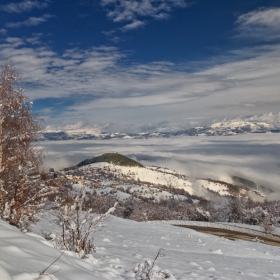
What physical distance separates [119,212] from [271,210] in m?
39.4

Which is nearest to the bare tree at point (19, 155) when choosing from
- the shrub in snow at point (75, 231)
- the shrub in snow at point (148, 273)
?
the shrub in snow at point (75, 231)

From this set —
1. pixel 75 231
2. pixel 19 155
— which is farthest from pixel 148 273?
pixel 19 155

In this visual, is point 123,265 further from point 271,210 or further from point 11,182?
point 271,210

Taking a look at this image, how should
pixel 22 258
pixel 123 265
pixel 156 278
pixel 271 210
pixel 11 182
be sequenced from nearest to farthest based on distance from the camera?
pixel 22 258, pixel 156 278, pixel 123 265, pixel 11 182, pixel 271 210

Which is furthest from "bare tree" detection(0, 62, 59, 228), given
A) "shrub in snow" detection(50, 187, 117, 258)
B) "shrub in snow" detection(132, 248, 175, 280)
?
"shrub in snow" detection(132, 248, 175, 280)

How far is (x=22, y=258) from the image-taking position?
3.74m

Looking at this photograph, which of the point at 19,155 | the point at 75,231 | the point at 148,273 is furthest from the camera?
the point at 19,155

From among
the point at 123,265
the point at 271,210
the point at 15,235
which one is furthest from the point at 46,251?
the point at 271,210

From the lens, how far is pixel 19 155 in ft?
33.0

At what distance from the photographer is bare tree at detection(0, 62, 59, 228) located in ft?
31.2

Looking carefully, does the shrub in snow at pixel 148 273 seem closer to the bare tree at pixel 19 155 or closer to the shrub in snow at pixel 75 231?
the shrub in snow at pixel 75 231

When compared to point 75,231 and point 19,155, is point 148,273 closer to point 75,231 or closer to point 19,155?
point 75,231

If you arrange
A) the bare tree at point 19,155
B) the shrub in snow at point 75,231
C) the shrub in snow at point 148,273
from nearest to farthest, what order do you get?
the shrub in snow at point 148,273, the shrub in snow at point 75,231, the bare tree at point 19,155

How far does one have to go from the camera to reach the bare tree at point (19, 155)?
375 inches
